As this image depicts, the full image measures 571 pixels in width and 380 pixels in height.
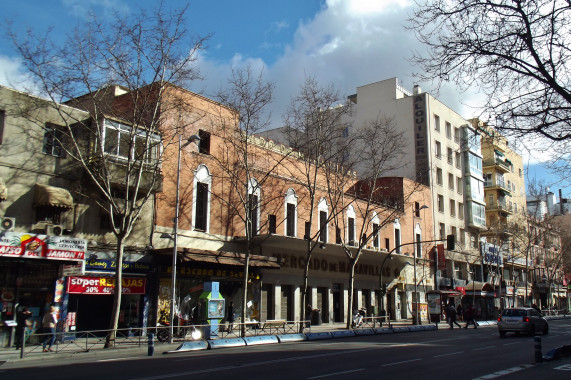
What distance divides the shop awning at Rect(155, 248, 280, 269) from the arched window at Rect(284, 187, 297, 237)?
3733mm

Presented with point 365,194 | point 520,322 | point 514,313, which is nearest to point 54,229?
point 520,322

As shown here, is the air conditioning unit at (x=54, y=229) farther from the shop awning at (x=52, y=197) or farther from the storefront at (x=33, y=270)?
the shop awning at (x=52, y=197)

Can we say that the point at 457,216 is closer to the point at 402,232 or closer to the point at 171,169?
the point at 402,232

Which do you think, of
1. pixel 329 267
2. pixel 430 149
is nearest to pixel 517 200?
pixel 430 149

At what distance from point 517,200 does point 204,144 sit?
193 feet

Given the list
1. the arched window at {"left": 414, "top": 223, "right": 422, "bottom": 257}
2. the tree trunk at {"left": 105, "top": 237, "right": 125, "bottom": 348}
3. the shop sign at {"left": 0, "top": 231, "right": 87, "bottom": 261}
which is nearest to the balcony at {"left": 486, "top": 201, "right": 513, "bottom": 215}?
the arched window at {"left": 414, "top": 223, "right": 422, "bottom": 257}

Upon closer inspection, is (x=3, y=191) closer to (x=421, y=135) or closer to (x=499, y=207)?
(x=421, y=135)

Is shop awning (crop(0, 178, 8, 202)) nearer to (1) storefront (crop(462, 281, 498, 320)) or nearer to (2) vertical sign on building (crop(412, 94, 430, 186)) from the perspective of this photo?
(2) vertical sign on building (crop(412, 94, 430, 186))

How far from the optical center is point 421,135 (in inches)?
2005

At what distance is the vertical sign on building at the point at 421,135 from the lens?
166 ft

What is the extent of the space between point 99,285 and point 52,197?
15.6 feet

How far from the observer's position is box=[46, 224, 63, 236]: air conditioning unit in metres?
20.9

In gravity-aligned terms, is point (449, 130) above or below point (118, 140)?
above

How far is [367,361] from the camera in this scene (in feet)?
45.3
